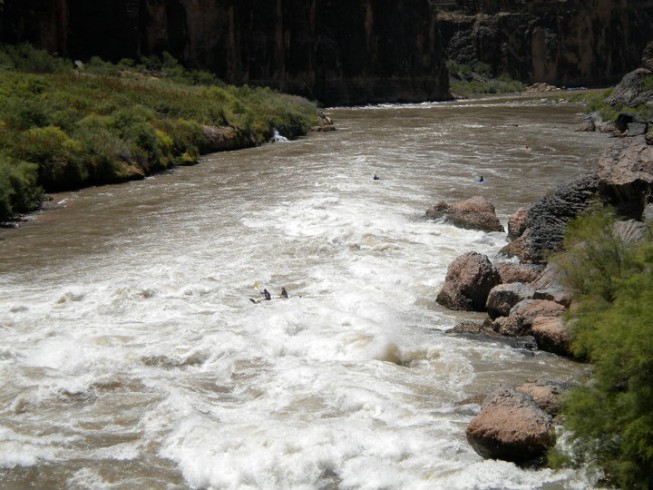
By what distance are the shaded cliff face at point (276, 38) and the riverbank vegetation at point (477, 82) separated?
992 centimetres

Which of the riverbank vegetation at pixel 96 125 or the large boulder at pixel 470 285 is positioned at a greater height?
the riverbank vegetation at pixel 96 125

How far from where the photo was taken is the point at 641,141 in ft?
48.3

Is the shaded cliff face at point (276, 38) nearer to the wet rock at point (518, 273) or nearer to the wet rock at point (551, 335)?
the wet rock at point (518, 273)

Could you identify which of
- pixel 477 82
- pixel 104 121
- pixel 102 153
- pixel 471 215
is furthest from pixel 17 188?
pixel 477 82

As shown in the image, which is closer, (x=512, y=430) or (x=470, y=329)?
(x=512, y=430)

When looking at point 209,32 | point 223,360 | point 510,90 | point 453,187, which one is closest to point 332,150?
point 453,187

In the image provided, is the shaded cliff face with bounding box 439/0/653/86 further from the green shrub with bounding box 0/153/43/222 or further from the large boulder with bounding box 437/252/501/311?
the large boulder with bounding box 437/252/501/311

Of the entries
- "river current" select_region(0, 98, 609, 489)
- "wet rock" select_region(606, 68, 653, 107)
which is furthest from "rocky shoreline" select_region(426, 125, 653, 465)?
"wet rock" select_region(606, 68, 653, 107)

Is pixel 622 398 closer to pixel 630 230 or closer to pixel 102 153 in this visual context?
pixel 630 230

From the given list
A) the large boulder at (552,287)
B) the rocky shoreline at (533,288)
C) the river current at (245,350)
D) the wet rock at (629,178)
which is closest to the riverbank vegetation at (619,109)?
the river current at (245,350)

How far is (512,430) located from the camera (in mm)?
8219

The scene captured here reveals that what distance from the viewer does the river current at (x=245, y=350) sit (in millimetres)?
8398

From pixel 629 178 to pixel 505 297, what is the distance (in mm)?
3011

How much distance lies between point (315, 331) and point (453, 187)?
48.2 feet
